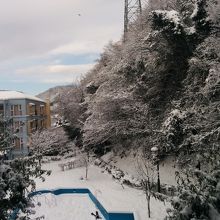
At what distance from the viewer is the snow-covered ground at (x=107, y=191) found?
681 inches

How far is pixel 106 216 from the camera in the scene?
56.3ft

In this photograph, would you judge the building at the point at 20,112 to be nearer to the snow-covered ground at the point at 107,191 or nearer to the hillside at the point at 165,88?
the snow-covered ground at the point at 107,191

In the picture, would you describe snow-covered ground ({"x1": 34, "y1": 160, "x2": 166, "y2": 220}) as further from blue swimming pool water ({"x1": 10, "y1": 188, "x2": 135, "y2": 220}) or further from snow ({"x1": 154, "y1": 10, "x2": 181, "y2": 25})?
snow ({"x1": 154, "y1": 10, "x2": 181, "y2": 25})

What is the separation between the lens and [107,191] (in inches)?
857

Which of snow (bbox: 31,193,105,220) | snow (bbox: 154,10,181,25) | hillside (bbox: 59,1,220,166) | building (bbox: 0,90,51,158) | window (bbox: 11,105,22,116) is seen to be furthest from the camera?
window (bbox: 11,105,22,116)

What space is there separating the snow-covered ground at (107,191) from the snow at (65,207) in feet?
0.53

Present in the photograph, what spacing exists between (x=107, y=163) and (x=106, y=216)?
12.0 m

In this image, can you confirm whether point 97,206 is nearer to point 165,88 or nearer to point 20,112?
point 165,88

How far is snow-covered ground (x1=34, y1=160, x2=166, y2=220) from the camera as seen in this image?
56.7 feet

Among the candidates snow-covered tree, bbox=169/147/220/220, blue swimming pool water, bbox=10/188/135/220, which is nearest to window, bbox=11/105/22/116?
blue swimming pool water, bbox=10/188/135/220

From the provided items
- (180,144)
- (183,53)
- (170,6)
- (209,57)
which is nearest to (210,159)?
(180,144)

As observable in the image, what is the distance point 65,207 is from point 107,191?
2.80 m

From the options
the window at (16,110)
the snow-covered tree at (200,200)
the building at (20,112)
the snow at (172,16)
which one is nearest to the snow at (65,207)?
the snow-covered tree at (200,200)

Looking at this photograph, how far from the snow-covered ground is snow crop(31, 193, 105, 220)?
0.16 m
